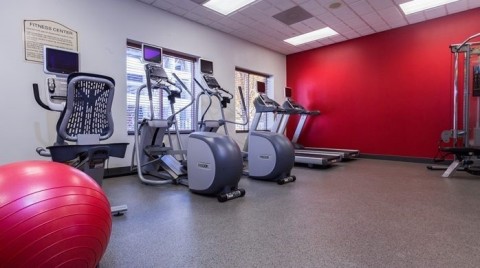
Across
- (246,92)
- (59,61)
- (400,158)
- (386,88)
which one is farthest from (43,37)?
(400,158)

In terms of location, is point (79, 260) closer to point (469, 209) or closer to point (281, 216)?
point (281, 216)

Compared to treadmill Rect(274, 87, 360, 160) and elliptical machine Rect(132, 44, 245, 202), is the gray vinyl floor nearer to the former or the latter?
elliptical machine Rect(132, 44, 245, 202)

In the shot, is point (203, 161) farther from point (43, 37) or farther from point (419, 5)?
point (419, 5)

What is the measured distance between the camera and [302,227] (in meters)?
1.97

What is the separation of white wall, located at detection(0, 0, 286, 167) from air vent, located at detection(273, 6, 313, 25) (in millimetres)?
1384

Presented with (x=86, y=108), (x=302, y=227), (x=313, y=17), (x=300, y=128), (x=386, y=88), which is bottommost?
(x=302, y=227)

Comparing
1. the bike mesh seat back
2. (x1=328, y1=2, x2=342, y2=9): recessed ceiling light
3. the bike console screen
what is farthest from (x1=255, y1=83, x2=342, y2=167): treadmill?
the bike console screen

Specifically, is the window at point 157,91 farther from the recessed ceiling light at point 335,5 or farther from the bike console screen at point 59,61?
the recessed ceiling light at point 335,5

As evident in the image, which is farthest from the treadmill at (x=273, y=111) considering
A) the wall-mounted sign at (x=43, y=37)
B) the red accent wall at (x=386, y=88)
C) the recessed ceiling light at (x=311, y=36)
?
the wall-mounted sign at (x=43, y=37)

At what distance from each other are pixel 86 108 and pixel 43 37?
2.21m

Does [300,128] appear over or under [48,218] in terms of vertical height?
over

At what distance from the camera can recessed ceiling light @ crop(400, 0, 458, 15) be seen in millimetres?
4508

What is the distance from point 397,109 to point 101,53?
5.69 m

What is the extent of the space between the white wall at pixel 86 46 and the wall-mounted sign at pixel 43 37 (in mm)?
56
